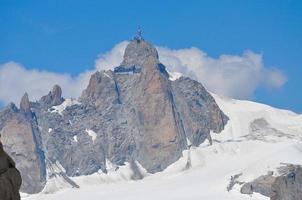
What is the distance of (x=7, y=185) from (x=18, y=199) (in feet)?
2.22

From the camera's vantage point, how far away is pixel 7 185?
3447 cm

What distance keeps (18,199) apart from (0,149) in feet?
6.42

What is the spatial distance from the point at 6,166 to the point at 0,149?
0.80 m

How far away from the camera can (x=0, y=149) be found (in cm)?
3450

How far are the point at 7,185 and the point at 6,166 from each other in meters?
0.82

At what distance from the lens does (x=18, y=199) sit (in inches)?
1364

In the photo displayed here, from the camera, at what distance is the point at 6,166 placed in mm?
34938

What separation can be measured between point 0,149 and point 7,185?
134 cm

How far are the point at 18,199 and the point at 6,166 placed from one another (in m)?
1.32
